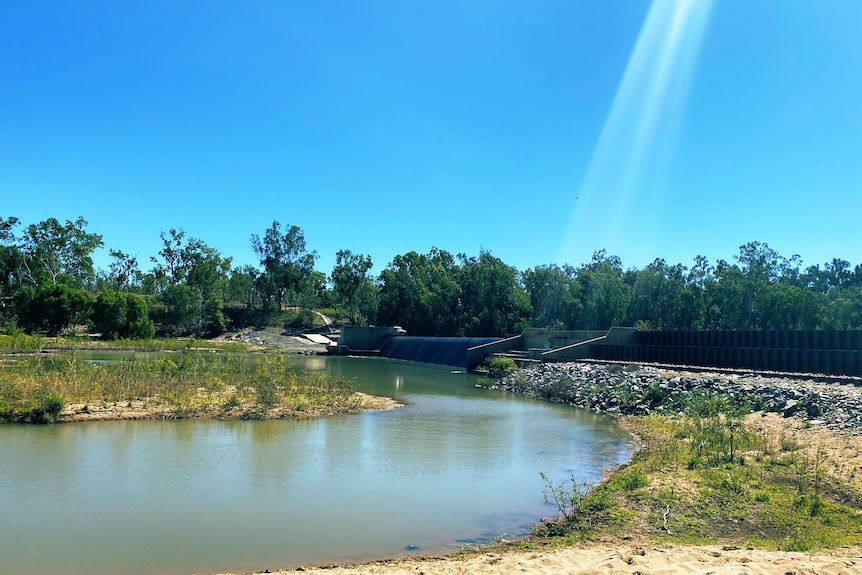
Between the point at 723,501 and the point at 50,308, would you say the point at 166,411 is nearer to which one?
the point at 723,501

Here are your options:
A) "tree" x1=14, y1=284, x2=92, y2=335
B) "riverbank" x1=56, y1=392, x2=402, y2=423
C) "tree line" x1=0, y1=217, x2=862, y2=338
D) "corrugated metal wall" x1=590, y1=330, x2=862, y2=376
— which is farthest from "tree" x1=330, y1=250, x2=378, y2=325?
"riverbank" x1=56, y1=392, x2=402, y2=423

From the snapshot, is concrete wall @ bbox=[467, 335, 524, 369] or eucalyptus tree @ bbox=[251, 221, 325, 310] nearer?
concrete wall @ bbox=[467, 335, 524, 369]

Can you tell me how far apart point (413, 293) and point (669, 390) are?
1974 inches

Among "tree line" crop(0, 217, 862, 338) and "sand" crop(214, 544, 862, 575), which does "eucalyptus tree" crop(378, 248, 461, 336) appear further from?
"sand" crop(214, 544, 862, 575)

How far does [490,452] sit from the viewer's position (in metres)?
15.4

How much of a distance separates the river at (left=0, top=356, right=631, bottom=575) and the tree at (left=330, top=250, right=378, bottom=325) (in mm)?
61440

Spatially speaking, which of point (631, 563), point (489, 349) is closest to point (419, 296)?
point (489, 349)

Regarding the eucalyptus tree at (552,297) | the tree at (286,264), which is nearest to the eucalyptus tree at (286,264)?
the tree at (286,264)

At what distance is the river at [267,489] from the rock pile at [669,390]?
4595 mm

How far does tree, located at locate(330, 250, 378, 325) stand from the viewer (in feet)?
266

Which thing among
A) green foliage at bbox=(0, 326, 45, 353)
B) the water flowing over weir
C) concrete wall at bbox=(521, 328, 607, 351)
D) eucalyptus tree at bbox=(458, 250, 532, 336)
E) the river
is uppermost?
eucalyptus tree at bbox=(458, 250, 532, 336)

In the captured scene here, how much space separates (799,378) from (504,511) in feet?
56.6

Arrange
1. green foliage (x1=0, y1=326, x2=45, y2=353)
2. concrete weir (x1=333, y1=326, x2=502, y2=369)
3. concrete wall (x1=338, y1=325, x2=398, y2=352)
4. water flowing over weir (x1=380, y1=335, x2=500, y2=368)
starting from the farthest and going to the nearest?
1. concrete wall (x1=338, y1=325, x2=398, y2=352)
2. concrete weir (x1=333, y1=326, x2=502, y2=369)
3. water flowing over weir (x1=380, y1=335, x2=500, y2=368)
4. green foliage (x1=0, y1=326, x2=45, y2=353)

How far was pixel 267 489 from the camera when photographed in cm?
1120
